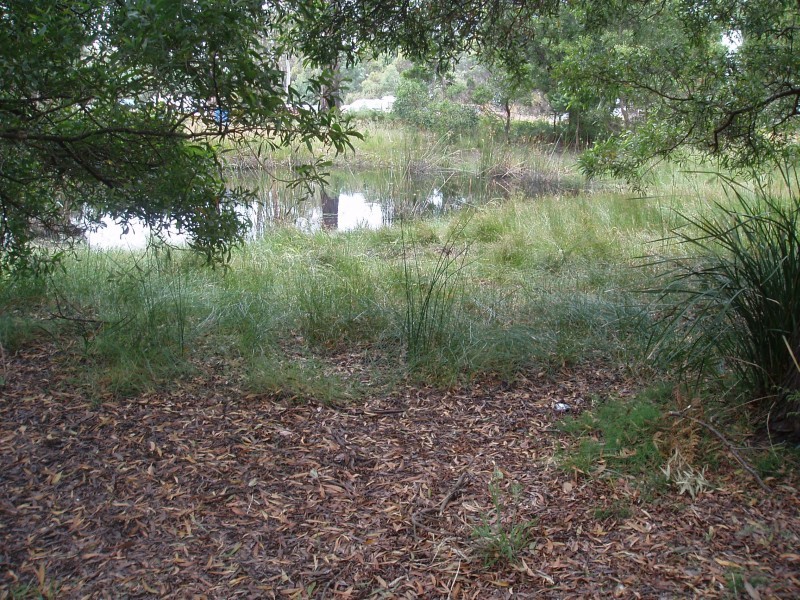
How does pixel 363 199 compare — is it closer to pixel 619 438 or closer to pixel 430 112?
pixel 430 112

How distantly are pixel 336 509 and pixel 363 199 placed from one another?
10375mm

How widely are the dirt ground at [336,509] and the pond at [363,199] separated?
4839 millimetres

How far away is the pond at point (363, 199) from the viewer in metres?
9.16

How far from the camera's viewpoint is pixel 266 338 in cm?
427

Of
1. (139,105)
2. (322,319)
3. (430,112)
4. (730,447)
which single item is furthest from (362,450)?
(430,112)

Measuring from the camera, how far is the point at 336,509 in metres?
2.86

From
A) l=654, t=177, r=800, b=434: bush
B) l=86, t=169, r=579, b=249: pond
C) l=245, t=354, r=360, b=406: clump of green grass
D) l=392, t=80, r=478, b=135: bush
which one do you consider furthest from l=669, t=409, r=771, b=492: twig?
l=392, t=80, r=478, b=135: bush

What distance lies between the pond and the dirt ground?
15.9 ft

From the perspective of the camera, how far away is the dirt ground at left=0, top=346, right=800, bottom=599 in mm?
2420

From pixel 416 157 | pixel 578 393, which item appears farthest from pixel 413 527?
pixel 416 157

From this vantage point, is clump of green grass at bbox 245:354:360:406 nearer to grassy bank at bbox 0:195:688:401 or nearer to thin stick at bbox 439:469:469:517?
grassy bank at bbox 0:195:688:401

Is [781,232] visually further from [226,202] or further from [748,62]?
[226,202]

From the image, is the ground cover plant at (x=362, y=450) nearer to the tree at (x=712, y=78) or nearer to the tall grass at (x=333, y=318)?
the tall grass at (x=333, y=318)

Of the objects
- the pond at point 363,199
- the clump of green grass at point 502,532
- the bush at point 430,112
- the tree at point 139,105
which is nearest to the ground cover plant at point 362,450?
the clump of green grass at point 502,532
